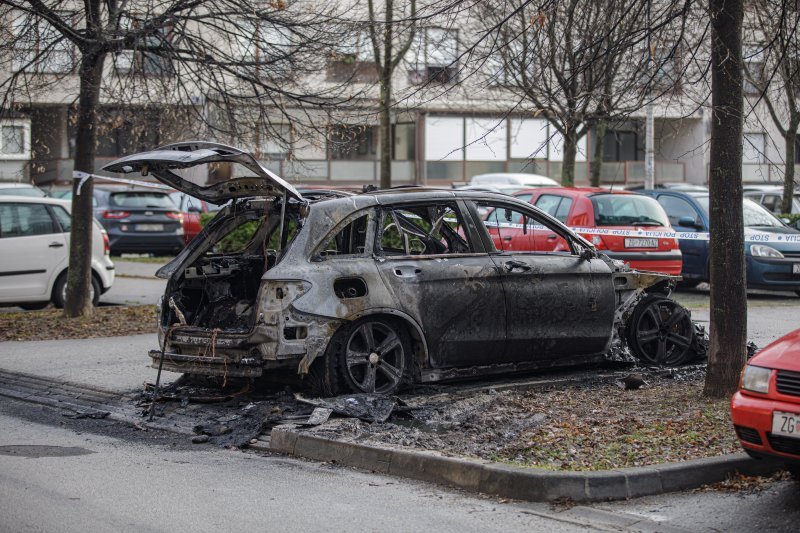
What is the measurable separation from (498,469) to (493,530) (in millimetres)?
815

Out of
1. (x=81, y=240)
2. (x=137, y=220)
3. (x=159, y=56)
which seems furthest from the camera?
(x=137, y=220)

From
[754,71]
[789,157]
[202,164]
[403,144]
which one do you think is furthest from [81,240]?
[403,144]

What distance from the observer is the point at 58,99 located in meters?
37.8

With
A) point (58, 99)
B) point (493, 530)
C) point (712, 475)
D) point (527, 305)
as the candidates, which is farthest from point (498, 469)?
point (58, 99)

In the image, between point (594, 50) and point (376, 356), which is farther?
point (594, 50)

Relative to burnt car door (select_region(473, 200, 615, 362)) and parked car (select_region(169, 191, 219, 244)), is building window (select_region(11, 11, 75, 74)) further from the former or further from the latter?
parked car (select_region(169, 191, 219, 244))

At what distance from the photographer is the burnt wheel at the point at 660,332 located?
1051 centimetres

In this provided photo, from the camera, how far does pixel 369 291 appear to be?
879 cm

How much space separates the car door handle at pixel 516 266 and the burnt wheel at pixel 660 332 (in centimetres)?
150

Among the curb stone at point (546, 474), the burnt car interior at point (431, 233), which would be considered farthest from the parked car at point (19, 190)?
the curb stone at point (546, 474)

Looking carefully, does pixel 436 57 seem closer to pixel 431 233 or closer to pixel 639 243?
pixel 639 243

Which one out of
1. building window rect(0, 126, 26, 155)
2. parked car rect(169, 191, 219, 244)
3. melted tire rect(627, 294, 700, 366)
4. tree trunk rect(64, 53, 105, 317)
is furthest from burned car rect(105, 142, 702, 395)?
parked car rect(169, 191, 219, 244)

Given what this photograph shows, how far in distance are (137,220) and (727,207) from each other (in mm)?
20006

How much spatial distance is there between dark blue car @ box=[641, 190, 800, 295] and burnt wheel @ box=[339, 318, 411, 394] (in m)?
10.8
